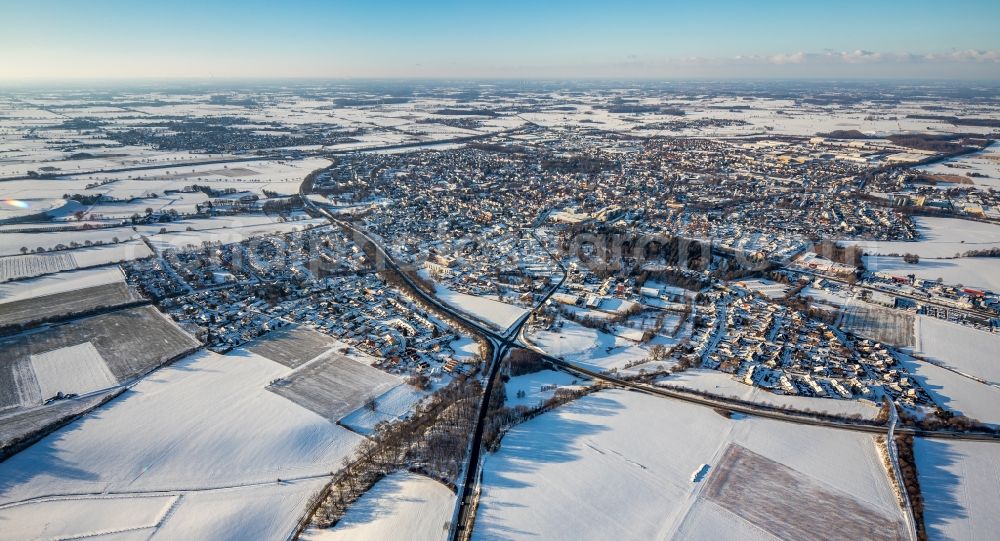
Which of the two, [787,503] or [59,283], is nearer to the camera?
[787,503]

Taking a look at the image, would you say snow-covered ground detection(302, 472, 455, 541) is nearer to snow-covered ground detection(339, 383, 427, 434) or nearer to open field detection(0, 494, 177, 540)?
snow-covered ground detection(339, 383, 427, 434)

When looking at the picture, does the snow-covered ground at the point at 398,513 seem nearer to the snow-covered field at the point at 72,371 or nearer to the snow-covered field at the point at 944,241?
the snow-covered field at the point at 72,371

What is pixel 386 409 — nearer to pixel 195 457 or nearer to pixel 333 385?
pixel 333 385

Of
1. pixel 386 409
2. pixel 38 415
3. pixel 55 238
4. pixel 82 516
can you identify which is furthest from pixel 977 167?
pixel 55 238

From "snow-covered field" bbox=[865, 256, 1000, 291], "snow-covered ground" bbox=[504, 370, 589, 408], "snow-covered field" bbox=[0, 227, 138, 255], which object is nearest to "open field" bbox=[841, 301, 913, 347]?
"snow-covered field" bbox=[865, 256, 1000, 291]

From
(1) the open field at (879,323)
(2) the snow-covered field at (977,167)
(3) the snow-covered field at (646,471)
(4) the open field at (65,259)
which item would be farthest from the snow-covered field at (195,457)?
(2) the snow-covered field at (977,167)
